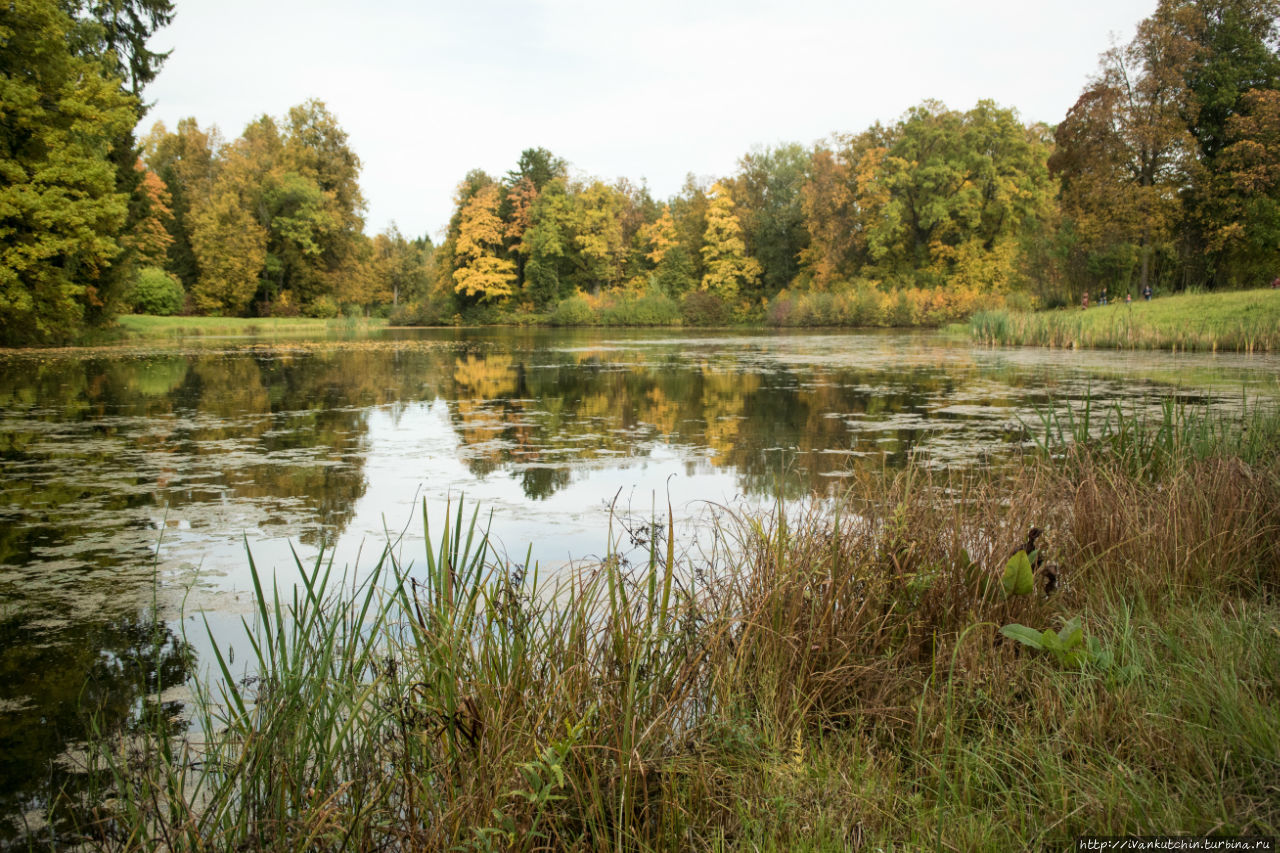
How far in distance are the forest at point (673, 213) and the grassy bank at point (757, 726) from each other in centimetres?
1995

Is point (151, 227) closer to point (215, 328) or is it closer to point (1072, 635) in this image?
point (215, 328)

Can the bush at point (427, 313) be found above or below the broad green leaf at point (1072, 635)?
above

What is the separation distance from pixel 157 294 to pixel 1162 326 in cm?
3967

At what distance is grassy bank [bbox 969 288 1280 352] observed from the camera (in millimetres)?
16297

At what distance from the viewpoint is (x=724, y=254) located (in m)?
51.2

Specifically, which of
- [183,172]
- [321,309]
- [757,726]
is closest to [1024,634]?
[757,726]

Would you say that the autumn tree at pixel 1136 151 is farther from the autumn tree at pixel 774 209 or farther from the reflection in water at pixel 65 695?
the reflection in water at pixel 65 695

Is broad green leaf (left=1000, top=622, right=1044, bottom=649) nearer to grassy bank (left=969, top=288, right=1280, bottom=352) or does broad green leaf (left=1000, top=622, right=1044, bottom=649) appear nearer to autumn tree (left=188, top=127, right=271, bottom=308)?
grassy bank (left=969, top=288, right=1280, bottom=352)

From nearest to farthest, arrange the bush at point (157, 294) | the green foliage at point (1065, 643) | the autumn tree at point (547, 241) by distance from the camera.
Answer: the green foliage at point (1065, 643)
the bush at point (157, 294)
the autumn tree at point (547, 241)

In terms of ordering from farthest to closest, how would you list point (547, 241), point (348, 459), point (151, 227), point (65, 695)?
point (547, 241) → point (151, 227) → point (348, 459) → point (65, 695)

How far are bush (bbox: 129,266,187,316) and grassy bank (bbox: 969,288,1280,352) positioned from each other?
35275 millimetres

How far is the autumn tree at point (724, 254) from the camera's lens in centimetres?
4988

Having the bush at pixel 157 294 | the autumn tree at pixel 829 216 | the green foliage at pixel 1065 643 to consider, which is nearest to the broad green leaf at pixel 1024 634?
the green foliage at pixel 1065 643

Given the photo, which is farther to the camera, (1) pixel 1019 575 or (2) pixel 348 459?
(2) pixel 348 459
